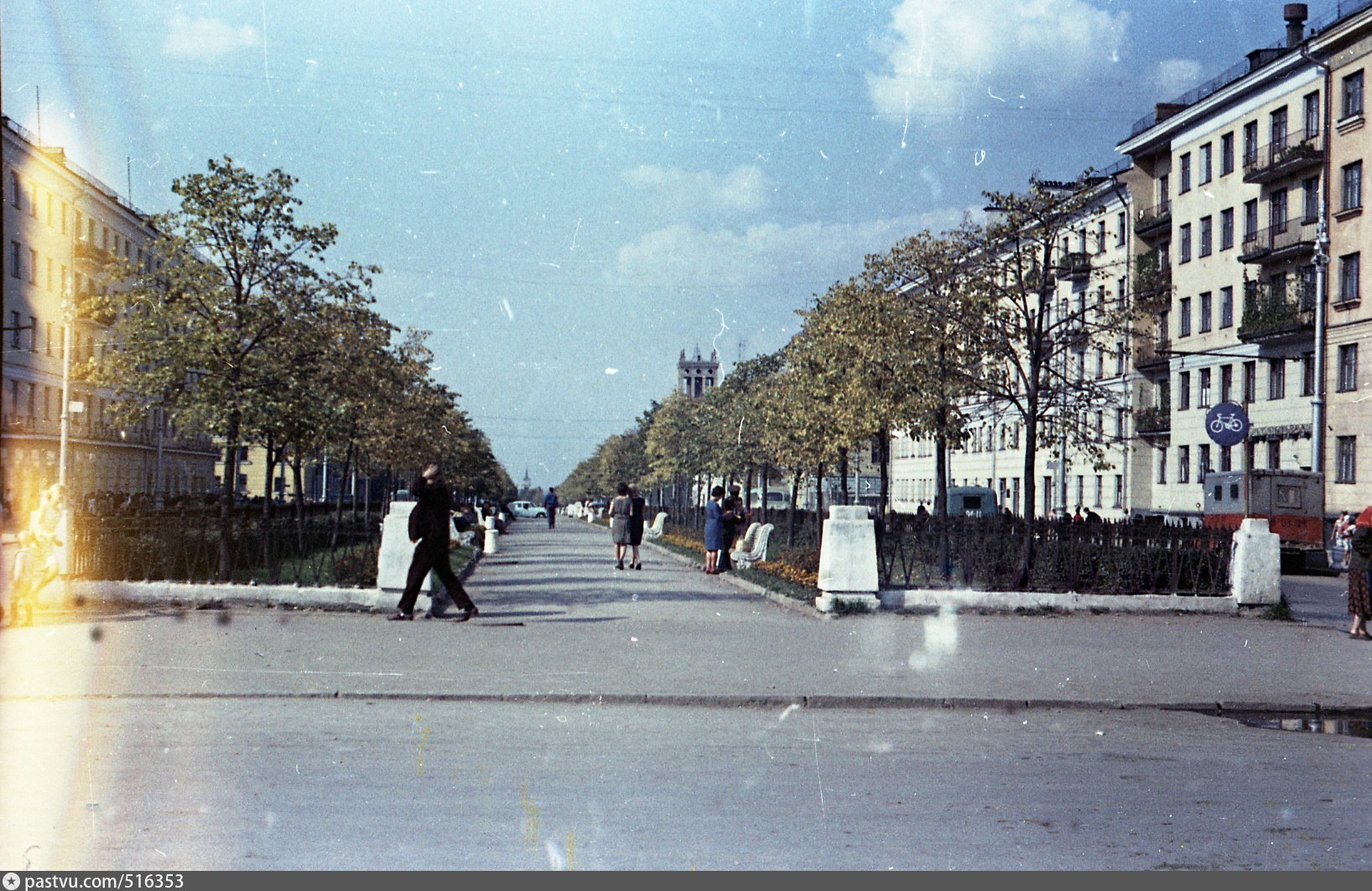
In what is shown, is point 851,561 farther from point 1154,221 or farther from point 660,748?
point 1154,221

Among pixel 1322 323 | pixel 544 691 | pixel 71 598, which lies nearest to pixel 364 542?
pixel 71 598

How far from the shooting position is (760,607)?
66.9ft

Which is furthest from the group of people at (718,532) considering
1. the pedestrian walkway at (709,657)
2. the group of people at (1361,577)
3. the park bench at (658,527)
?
the park bench at (658,527)

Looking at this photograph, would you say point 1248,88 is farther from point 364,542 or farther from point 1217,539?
point 364,542

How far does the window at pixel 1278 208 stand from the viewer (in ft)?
165

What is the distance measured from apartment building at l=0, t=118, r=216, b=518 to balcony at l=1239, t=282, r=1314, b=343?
138ft

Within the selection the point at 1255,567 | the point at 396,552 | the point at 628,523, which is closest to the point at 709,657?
the point at 396,552

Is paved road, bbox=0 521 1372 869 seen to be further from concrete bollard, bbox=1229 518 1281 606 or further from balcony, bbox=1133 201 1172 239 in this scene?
balcony, bbox=1133 201 1172 239

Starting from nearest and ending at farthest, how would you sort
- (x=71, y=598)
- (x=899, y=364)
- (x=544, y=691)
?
(x=544, y=691)
(x=71, y=598)
(x=899, y=364)

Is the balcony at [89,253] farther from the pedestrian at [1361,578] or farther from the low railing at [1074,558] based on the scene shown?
the pedestrian at [1361,578]

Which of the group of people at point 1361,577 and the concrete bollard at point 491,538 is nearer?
the group of people at point 1361,577

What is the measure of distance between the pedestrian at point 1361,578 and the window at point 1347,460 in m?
29.2

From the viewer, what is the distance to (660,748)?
877 centimetres
